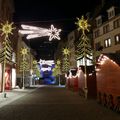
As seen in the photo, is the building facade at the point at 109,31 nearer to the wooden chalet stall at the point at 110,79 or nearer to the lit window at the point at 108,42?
the lit window at the point at 108,42

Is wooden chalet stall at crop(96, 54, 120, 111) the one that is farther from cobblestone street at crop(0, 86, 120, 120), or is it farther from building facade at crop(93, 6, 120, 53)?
building facade at crop(93, 6, 120, 53)

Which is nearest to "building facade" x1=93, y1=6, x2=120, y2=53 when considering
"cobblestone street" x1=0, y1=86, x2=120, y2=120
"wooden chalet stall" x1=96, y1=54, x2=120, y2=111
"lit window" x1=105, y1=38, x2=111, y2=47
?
"lit window" x1=105, y1=38, x2=111, y2=47

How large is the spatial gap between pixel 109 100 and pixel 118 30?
36.1 metres

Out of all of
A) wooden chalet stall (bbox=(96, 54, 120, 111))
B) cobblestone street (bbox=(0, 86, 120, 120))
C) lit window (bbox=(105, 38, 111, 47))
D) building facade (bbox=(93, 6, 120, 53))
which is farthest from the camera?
lit window (bbox=(105, 38, 111, 47))

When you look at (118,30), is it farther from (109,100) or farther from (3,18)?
(109,100)

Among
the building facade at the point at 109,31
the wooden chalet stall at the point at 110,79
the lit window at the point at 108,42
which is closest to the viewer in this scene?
the wooden chalet stall at the point at 110,79

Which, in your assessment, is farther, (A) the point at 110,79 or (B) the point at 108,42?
(B) the point at 108,42

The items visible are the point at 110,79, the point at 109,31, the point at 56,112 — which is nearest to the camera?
the point at 56,112

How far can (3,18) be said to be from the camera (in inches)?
1887

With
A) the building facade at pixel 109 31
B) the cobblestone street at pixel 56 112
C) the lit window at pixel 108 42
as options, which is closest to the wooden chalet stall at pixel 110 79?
the cobblestone street at pixel 56 112

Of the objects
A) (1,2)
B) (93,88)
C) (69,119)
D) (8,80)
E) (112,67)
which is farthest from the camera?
(8,80)

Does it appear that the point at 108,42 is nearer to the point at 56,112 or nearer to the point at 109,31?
the point at 109,31

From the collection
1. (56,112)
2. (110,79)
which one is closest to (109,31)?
(110,79)

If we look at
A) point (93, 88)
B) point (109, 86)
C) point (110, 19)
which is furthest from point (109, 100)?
point (110, 19)
